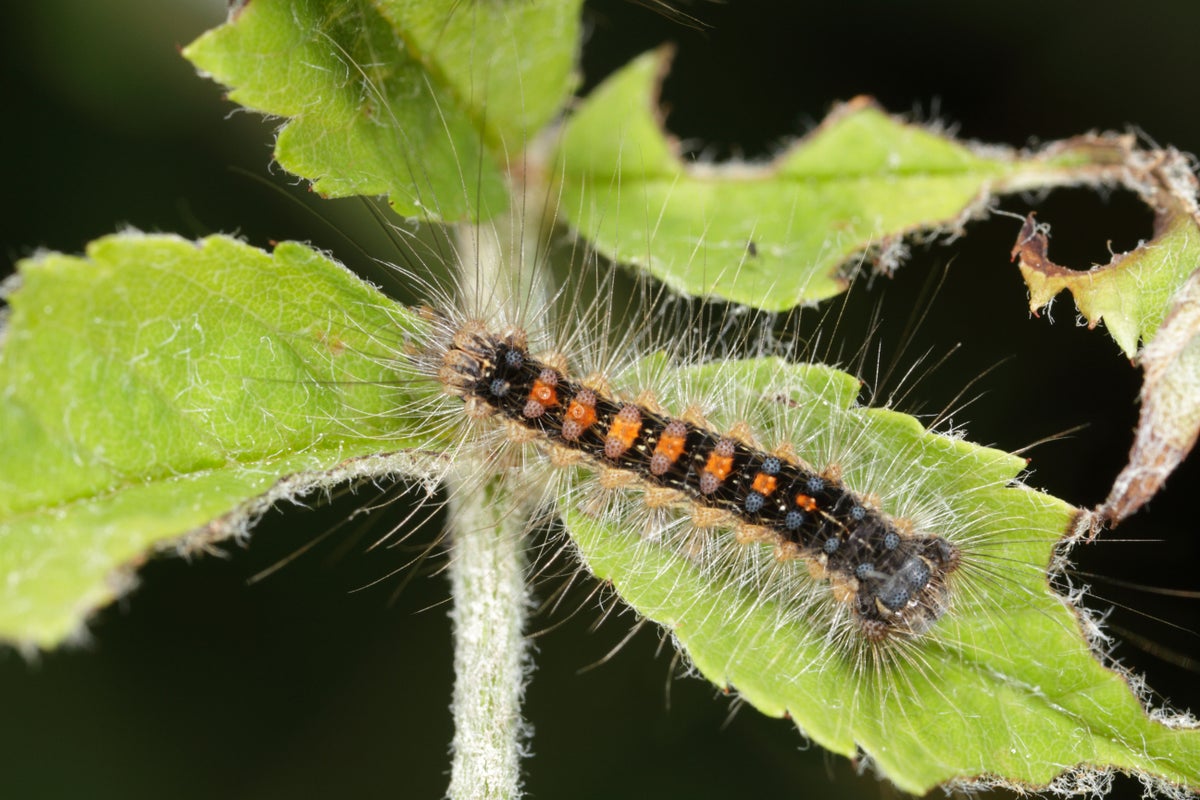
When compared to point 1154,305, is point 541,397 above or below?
below

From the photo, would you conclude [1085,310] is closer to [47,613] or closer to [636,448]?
[636,448]

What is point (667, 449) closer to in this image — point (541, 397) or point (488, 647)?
point (541, 397)

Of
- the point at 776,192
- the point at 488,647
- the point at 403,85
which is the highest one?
the point at 403,85

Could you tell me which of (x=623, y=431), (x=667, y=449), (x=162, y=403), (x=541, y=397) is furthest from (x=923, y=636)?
(x=162, y=403)

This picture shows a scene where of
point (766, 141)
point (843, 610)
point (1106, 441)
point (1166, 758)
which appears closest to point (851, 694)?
point (843, 610)

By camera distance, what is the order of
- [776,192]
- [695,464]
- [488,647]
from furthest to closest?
1. [776,192]
2. [695,464]
3. [488,647]

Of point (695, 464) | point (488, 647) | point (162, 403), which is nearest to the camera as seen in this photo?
point (162, 403)

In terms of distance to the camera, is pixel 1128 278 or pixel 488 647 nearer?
pixel 488 647

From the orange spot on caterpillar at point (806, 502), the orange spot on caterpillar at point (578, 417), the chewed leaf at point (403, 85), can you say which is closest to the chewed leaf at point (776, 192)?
the chewed leaf at point (403, 85)
